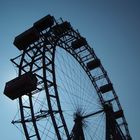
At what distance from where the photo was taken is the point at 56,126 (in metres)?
16.1

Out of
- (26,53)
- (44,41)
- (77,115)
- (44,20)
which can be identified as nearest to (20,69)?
(26,53)

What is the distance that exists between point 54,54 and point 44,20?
265cm

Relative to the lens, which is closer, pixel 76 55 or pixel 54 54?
pixel 54 54

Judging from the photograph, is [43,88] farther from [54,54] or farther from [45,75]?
[54,54]

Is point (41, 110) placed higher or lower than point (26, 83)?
lower

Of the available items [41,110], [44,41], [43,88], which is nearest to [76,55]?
[44,41]

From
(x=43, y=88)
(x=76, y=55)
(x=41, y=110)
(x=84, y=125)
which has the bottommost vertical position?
(x=84, y=125)

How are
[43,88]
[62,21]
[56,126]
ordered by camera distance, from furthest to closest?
[62,21]
[43,88]
[56,126]

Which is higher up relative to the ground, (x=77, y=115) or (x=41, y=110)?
(x=41, y=110)

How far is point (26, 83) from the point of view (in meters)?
17.3

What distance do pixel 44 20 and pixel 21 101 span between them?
6.21 meters

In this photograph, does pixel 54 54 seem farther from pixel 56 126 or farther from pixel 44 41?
pixel 56 126

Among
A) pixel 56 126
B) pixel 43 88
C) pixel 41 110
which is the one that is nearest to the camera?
pixel 56 126

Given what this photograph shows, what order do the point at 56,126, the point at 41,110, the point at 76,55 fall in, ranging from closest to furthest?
the point at 56,126 < the point at 41,110 < the point at 76,55
